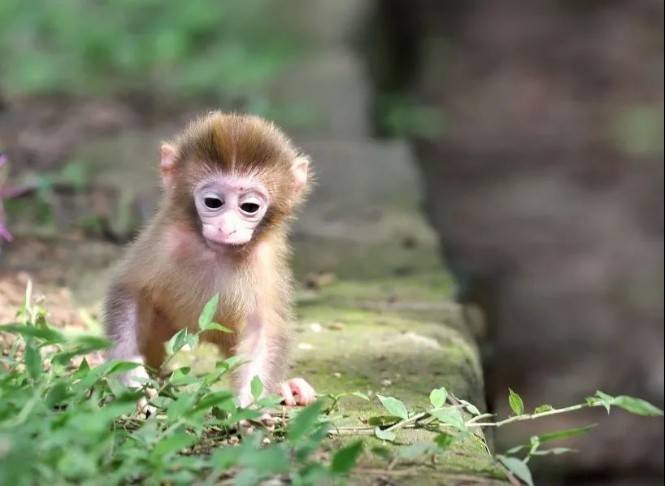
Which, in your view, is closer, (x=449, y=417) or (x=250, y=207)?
(x=449, y=417)

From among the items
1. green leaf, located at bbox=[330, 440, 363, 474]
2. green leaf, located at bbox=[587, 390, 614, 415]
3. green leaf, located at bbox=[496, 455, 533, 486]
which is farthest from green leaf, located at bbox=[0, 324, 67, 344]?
green leaf, located at bbox=[587, 390, 614, 415]

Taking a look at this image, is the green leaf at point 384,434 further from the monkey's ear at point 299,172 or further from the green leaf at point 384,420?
the monkey's ear at point 299,172

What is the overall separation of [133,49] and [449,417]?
7.95 metres

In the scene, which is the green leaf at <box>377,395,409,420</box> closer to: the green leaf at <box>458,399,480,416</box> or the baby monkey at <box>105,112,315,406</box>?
the green leaf at <box>458,399,480,416</box>

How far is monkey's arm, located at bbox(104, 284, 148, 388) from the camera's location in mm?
4234

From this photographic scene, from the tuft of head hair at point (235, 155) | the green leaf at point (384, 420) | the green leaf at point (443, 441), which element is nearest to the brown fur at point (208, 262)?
the tuft of head hair at point (235, 155)

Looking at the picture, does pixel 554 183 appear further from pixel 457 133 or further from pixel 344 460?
pixel 344 460

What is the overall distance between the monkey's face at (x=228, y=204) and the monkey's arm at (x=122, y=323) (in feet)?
1.10

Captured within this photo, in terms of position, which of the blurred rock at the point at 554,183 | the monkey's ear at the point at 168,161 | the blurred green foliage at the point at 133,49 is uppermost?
the blurred green foliage at the point at 133,49

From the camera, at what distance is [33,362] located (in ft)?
10.9

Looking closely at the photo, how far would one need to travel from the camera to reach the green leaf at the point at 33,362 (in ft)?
10.8

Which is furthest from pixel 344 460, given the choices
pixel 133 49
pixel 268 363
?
pixel 133 49

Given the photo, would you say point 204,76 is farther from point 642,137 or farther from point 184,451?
point 184,451

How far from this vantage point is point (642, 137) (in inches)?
506
